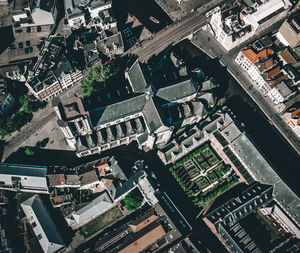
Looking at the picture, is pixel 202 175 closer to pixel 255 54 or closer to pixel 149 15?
pixel 255 54

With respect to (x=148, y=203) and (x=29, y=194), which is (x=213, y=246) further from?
(x=29, y=194)

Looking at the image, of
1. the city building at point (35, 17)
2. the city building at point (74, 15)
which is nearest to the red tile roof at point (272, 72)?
the city building at point (74, 15)

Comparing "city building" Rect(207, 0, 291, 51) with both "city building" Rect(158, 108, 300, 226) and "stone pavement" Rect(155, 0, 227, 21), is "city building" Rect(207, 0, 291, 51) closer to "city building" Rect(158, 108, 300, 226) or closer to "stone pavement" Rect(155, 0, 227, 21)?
"stone pavement" Rect(155, 0, 227, 21)

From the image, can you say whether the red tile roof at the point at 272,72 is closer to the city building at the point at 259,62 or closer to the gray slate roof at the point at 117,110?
the city building at the point at 259,62

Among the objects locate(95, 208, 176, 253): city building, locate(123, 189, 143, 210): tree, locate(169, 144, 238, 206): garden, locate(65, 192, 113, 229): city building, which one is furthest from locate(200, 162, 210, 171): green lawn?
locate(65, 192, 113, 229): city building

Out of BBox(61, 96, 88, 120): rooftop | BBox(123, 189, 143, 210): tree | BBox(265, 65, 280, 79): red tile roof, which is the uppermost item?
BBox(61, 96, 88, 120): rooftop

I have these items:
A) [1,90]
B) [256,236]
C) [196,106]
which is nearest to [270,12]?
[196,106]

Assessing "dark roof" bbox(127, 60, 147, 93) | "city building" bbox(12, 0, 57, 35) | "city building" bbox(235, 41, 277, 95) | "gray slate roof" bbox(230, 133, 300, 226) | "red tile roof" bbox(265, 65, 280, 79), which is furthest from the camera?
"city building" bbox(12, 0, 57, 35)
